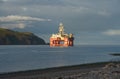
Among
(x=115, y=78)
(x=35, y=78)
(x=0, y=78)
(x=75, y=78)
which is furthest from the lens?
(x=0, y=78)

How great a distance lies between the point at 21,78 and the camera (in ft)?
118

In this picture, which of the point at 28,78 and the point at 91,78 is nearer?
the point at 91,78

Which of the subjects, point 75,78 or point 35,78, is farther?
point 35,78

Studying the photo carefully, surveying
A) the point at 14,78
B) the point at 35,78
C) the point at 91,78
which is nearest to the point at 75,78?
the point at 91,78

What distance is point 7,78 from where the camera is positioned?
36688 millimetres

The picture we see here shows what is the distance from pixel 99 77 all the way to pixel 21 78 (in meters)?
11.2

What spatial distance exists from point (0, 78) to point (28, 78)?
3.41 m

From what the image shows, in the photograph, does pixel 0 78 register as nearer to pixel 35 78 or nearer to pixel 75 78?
pixel 35 78

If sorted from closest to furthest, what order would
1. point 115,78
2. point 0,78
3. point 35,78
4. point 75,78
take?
point 115,78
point 75,78
point 35,78
point 0,78

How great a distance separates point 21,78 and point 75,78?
8.98 metres

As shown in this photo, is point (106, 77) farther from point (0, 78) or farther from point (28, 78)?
point (0, 78)

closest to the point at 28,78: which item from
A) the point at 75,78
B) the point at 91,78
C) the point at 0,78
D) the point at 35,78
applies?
the point at 35,78

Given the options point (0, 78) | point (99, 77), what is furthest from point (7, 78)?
point (99, 77)

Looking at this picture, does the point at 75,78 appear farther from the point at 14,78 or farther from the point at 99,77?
the point at 14,78
